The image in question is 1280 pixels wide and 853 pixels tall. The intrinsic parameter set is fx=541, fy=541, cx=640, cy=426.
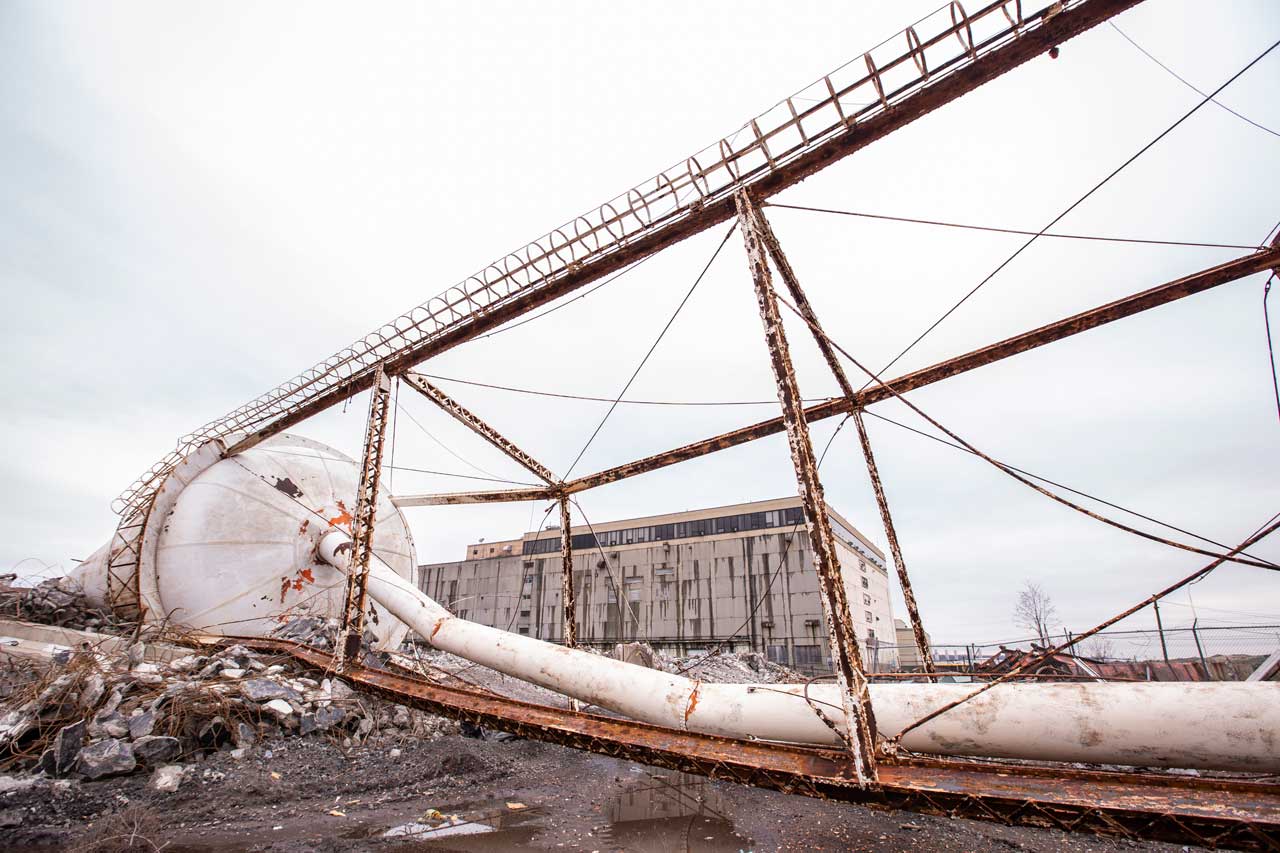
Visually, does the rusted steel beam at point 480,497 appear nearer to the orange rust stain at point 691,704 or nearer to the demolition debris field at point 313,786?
the demolition debris field at point 313,786

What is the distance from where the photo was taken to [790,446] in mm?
4574

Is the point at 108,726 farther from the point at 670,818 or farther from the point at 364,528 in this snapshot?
the point at 670,818

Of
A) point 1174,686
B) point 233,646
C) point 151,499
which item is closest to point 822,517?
point 1174,686

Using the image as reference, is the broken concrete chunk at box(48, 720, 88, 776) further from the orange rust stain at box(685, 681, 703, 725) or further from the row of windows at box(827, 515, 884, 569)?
the row of windows at box(827, 515, 884, 569)

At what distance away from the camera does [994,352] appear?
6.09 meters

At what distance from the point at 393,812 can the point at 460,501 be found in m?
5.85

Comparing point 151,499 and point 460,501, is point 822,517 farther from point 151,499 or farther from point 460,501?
point 151,499

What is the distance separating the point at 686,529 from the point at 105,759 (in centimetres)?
3260

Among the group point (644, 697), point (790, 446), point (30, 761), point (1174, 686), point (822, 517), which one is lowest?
point (30, 761)

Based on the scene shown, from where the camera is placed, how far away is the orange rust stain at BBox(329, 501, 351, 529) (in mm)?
11398

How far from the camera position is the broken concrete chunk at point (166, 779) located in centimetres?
524

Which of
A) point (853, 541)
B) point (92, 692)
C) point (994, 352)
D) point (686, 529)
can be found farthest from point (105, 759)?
point (853, 541)

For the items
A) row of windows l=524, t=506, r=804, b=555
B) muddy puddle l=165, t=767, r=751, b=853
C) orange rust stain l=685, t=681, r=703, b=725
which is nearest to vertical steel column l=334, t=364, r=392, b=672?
muddy puddle l=165, t=767, r=751, b=853

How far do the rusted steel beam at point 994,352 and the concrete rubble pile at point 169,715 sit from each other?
495cm
